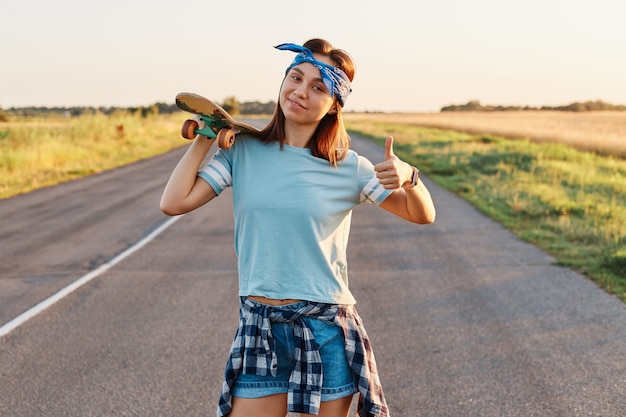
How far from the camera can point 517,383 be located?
470cm

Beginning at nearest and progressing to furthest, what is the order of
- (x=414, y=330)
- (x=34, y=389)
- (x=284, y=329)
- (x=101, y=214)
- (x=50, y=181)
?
1. (x=284, y=329)
2. (x=34, y=389)
3. (x=414, y=330)
4. (x=101, y=214)
5. (x=50, y=181)

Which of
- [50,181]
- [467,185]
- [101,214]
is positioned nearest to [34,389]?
[101,214]

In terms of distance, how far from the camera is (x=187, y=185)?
7.93 ft

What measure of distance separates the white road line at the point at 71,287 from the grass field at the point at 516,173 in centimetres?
532

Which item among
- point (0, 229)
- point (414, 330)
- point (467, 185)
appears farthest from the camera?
point (467, 185)

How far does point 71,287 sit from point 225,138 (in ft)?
18.7

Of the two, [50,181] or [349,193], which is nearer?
[349,193]

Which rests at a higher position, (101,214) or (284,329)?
(284,329)

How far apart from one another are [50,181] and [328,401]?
1734cm

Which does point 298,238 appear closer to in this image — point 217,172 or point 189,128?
point 217,172

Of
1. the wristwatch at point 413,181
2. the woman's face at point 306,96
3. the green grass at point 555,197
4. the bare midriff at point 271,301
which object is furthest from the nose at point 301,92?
the green grass at point 555,197

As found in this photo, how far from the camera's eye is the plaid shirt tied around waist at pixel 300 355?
2.33 metres

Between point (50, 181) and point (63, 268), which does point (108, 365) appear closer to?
point (63, 268)

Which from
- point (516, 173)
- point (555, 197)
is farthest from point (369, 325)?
point (516, 173)
